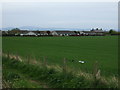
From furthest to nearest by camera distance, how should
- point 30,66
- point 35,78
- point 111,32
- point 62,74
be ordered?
1. point 111,32
2. point 30,66
3. point 35,78
4. point 62,74

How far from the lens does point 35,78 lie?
13.2 meters

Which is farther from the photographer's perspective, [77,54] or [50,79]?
[77,54]

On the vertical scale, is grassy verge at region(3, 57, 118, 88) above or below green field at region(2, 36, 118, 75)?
above

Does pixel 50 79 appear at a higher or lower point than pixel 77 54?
higher

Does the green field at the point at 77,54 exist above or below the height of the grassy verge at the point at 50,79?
below

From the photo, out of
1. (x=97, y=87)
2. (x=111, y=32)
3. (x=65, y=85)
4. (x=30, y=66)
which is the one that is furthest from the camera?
(x=111, y=32)

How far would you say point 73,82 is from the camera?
1091 centimetres

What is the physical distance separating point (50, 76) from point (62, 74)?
810mm

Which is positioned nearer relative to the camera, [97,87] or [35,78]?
[97,87]

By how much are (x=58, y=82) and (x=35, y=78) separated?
6.82ft

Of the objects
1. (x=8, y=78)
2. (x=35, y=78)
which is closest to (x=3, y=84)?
(x=8, y=78)

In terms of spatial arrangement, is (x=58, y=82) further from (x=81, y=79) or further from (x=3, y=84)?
(x=3, y=84)

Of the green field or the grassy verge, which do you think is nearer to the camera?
the grassy verge

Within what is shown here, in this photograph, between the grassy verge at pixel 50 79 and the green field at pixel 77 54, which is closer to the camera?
the grassy verge at pixel 50 79
